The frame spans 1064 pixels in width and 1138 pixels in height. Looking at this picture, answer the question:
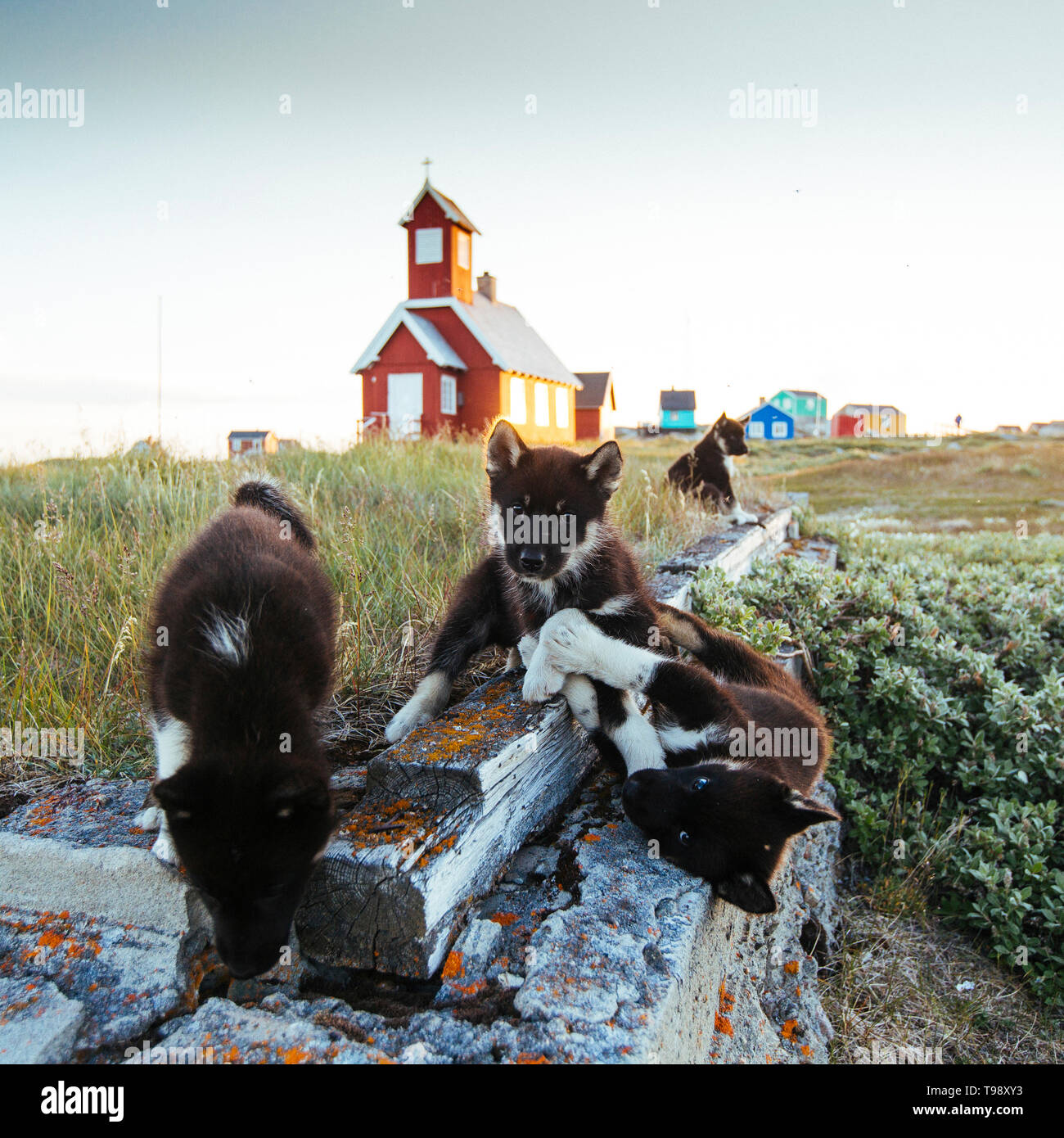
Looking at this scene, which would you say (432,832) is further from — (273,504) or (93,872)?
(273,504)

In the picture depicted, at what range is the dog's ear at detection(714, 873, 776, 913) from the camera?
8.85 ft

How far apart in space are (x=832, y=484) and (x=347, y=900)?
24.6 meters

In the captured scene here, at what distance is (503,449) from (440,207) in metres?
24.5

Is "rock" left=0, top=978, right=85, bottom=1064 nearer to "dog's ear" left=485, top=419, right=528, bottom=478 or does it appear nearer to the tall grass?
the tall grass

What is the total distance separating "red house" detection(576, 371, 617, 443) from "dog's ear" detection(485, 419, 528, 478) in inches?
1599

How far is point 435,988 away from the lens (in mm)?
2375

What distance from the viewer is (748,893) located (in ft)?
8.89

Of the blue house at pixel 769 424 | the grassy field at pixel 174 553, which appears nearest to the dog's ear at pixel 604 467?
the grassy field at pixel 174 553

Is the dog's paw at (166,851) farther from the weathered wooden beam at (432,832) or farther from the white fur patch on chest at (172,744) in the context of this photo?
the weathered wooden beam at (432,832)

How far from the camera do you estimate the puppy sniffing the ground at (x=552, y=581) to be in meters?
3.34

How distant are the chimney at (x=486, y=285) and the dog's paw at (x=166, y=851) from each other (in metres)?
32.8

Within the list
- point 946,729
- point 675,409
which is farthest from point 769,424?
point 946,729
